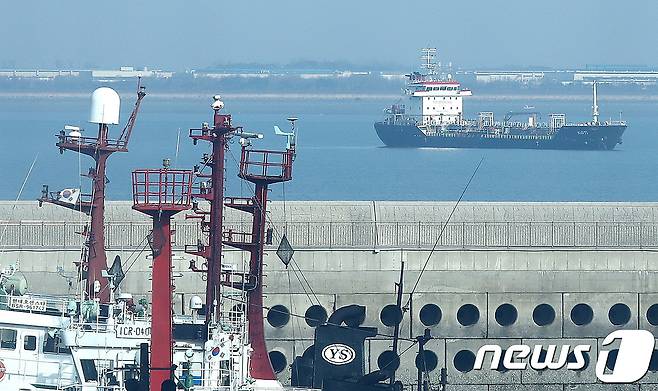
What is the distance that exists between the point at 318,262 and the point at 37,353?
12.4 m

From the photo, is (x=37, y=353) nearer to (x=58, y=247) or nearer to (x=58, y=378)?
(x=58, y=378)

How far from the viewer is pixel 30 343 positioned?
80.9 feet

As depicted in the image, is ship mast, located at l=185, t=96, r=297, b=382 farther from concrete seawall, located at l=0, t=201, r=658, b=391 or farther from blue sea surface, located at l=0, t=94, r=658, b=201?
blue sea surface, located at l=0, t=94, r=658, b=201

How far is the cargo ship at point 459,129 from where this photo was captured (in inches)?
5950

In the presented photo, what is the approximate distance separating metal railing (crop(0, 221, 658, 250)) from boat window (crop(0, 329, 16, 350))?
437 inches

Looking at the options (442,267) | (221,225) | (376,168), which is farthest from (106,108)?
(376,168)

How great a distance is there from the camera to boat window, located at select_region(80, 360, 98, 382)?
24203mm

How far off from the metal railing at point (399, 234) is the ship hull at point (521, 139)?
371ft

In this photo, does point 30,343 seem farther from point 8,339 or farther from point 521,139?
point 521,139

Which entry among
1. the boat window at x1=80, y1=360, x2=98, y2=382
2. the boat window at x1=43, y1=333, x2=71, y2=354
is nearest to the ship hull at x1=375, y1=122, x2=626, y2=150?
the boat window at x1=43, y1=333, x2=71, y2=354

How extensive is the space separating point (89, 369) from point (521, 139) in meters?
131

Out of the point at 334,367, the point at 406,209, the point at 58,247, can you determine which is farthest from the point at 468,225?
the point at 334,367

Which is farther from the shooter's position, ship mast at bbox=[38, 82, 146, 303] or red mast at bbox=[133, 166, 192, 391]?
ship mast at bbox=[38, 82, 146, 303]

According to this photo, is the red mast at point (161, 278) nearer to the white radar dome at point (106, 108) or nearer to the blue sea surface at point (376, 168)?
the white radar dome at point (106, 108)
